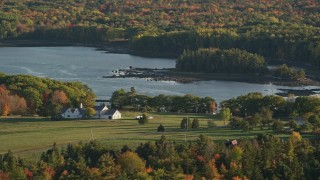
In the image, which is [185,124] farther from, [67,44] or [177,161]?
[67,44]

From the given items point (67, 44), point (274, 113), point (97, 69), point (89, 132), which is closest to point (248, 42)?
point (97, 69)

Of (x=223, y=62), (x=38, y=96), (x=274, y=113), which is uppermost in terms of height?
(x=223, y=62)

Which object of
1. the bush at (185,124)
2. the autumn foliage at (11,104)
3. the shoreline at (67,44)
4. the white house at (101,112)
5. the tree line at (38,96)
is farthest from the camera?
the shoreline at (67,44)

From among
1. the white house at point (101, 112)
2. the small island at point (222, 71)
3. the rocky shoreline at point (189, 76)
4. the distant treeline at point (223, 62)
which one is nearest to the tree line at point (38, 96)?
the white house at point (101, 112)

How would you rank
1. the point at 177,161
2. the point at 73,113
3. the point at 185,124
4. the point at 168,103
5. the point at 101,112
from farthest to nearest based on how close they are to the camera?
1. the point at 168,103
2. the point at 73,113
3. the point at 101,112
4. the point at 185,124
5. the point at 177,161

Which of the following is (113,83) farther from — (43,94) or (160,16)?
(160,16)

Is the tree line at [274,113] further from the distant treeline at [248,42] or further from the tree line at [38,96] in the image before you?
the distant treeline at [248,42]

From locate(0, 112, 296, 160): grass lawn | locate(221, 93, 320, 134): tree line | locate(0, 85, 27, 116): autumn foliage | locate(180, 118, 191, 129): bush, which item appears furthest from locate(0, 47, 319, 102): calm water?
locate(180, 118, 191, 129): bush
